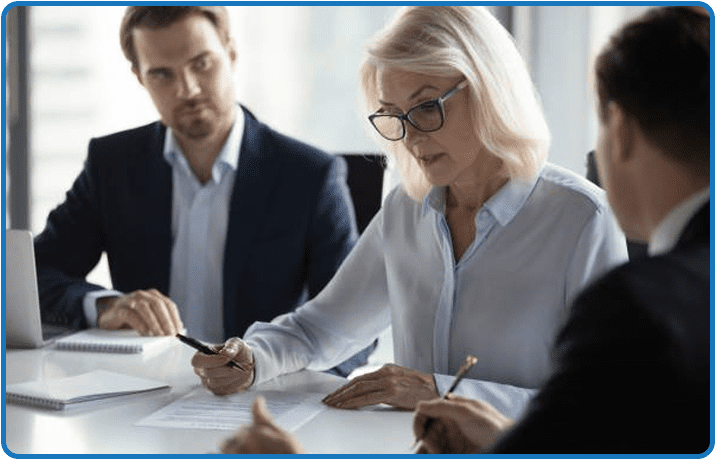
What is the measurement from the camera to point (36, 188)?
511 centimetres

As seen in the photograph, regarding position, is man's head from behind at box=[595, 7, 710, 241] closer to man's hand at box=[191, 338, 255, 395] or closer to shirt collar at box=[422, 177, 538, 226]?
shirt collar at box=[422, 177, 538, 226]

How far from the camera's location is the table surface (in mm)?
1786

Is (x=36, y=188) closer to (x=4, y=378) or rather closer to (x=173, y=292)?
(x=173, y=292)

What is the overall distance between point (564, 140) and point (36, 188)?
101 inches

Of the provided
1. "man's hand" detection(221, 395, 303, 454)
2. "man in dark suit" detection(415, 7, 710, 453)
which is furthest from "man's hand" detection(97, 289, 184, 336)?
"man in dark suit" detection(415, 7, 710, 453)

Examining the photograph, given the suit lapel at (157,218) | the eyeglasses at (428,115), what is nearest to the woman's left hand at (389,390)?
the eyeglasses at (428,115)

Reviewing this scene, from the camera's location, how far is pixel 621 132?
1.27 metres

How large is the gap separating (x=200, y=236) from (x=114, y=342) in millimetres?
646

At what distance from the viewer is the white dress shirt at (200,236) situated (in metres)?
3.17

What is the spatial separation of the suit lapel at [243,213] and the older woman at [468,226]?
698mm

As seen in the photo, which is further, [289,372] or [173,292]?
[173,292]

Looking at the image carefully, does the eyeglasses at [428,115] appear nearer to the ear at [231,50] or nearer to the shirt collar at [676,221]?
the shirt collar at [676,221]

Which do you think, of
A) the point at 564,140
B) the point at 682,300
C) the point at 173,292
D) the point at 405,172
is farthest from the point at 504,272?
the point at 564,140

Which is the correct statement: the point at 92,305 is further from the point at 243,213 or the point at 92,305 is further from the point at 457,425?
the point at 457,425
